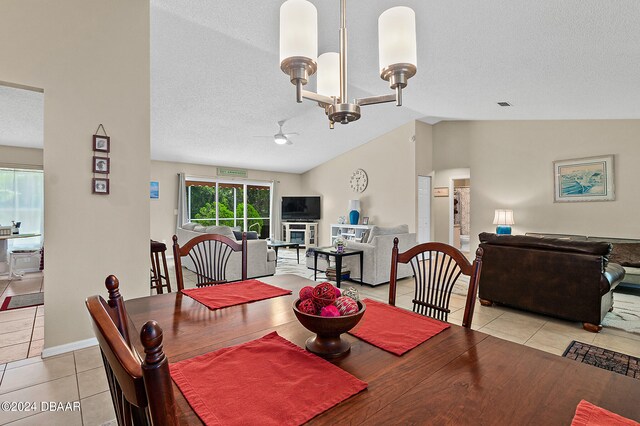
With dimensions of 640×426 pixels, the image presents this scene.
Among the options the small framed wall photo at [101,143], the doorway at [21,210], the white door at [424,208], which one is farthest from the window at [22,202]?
the white door at [424,208]

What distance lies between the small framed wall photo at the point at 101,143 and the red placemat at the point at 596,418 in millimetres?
3266

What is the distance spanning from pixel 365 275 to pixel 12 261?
217 inches

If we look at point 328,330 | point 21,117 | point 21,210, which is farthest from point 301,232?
point 328,330

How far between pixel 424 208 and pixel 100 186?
6.07 meters

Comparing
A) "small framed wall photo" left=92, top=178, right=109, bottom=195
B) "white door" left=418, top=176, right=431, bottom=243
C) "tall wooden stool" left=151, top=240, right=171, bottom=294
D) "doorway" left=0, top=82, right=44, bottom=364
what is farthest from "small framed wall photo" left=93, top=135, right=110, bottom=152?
"white door" left=418, top=176, right=431, bottom=243

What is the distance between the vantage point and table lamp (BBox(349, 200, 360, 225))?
7.52 meters

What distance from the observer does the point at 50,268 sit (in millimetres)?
2461

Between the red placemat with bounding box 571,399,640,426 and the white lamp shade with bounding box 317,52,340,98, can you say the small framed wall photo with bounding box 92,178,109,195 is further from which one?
the red placemat with bounding box 571,399,640,426

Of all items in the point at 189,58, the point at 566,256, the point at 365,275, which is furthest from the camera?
the point at 365,275

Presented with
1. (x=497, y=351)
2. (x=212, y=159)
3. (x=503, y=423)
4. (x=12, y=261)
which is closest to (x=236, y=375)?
(x=503, y=423)

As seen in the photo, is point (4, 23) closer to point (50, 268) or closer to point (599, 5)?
point (50, 268)

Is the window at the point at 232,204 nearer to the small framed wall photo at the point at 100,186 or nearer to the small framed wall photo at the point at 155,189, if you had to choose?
the small framed wall photo at the point at 155,189

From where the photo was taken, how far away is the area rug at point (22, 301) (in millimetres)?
3543

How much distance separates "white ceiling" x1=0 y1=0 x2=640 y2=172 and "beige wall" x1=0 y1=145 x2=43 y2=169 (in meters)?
0.52
